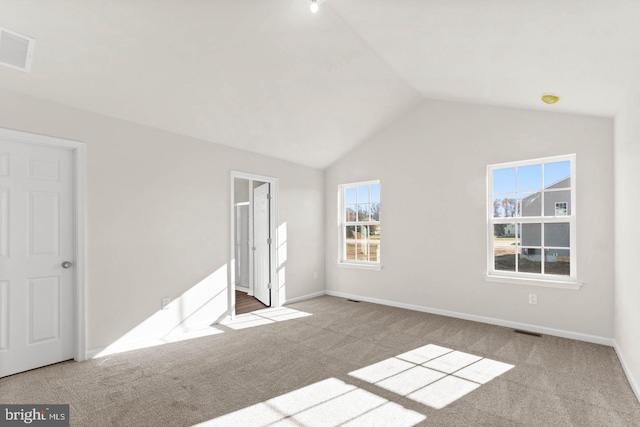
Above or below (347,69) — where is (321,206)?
below

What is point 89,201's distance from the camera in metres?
3.39

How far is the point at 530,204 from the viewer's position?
14.0 ft

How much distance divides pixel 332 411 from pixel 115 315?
2.54 meters

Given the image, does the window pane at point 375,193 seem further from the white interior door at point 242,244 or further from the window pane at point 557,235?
the white interior door at point 242,244

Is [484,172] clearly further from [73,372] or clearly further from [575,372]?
[73,372]

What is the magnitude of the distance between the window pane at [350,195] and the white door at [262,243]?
152 centimetres

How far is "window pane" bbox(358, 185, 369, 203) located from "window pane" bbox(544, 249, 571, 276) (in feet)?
9.07

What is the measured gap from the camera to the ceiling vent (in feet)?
7.99

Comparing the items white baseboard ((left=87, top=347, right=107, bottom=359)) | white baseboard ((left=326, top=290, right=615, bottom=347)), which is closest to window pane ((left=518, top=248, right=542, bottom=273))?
white baseboard ((left=326, top=290, right=615, bottom=347))

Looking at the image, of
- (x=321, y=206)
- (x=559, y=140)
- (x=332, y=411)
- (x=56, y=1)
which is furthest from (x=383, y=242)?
(x=56, y=1)

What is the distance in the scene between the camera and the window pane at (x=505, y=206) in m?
4.41

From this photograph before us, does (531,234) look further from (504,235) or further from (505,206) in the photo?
(505,206)

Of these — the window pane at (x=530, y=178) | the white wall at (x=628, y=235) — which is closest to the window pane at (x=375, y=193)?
the window pane at (x=530, y=178)
